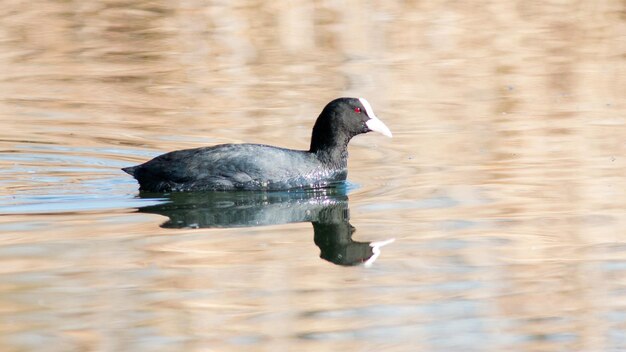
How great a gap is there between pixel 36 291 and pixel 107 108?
6.42m

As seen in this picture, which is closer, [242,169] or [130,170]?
[242,169]

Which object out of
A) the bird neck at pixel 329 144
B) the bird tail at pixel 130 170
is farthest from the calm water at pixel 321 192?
the bird neck at pixel 329 144

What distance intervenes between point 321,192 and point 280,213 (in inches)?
35.0

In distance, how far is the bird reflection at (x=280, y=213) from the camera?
7309 millimetres

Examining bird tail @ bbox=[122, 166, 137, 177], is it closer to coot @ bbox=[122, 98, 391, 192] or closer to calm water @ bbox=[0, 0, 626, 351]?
coot @ bbox=[122, 98, 391, 192]

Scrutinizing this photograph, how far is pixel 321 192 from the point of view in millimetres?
9219

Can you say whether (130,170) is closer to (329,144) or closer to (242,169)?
(242,169)

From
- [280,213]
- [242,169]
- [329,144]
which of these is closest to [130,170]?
[242,169]

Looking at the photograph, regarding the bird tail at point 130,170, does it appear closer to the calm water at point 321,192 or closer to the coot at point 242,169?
the coot at point 242,169

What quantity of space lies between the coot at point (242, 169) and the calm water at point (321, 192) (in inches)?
5.0

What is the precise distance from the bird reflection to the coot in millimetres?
74

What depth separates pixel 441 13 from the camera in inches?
721

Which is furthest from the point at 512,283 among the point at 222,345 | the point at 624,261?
the point at 222,345

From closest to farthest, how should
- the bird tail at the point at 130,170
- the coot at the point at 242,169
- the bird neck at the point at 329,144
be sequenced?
Answer: the coot at the point at 242,169 → the bird tail at the point at 130,170 → the bird neck at the point at 329,144
